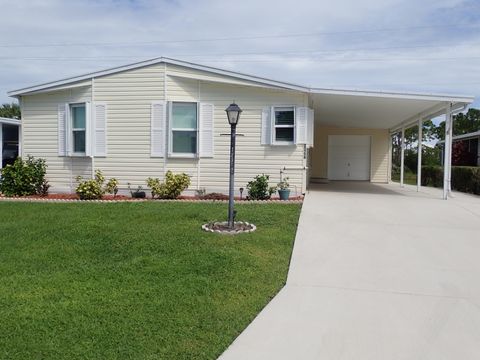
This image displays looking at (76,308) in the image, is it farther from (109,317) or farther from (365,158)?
(365,158)

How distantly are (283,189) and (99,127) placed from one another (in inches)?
196

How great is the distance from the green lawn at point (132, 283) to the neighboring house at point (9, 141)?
1154 cm

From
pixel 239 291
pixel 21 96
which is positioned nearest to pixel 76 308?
pixel 239 291

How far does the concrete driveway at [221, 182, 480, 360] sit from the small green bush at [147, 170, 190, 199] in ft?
13.8

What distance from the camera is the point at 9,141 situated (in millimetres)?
19203

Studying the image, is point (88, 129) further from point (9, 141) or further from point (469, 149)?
point (469, 149)

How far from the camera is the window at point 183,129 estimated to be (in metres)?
11.3

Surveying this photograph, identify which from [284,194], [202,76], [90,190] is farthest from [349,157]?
[90,190]

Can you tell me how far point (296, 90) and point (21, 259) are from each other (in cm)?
740

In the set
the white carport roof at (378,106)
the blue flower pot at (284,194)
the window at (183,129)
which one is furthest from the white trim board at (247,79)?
the blue flower pot at (284,194)

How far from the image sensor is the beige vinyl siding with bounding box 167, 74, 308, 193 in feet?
36.2

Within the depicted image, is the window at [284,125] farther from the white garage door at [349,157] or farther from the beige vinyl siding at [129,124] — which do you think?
the white garage door at [349,157]

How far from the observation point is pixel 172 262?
511 centimetres

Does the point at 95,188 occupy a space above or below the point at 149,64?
below
